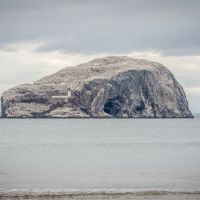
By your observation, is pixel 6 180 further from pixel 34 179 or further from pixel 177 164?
pixel 177 164

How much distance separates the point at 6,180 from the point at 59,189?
18.3 feet

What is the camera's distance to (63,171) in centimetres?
4662

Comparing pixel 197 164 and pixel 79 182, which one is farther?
pixel 197 164

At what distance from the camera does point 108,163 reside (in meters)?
55.3

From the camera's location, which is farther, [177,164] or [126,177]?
[177,164]

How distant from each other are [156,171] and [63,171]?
22.4ft

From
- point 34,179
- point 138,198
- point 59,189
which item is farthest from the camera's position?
point 34,179

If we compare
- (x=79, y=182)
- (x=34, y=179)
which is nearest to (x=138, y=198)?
(x=79, y=182)

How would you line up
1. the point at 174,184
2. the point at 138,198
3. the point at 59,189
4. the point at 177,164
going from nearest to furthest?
the point at 138,198 → the point at 59,189 → the point at 174,184 → the point at 177,164

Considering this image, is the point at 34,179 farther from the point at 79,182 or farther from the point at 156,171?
the point at 156,171

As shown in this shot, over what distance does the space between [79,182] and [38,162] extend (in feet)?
55.9

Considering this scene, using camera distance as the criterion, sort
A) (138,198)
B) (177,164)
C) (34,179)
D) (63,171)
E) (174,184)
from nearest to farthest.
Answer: (138,198), (174,184), (34,179), (63,171), (177,164)

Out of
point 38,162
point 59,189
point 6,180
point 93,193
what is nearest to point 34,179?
point 6,180

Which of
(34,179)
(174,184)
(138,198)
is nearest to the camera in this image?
(138,198)
